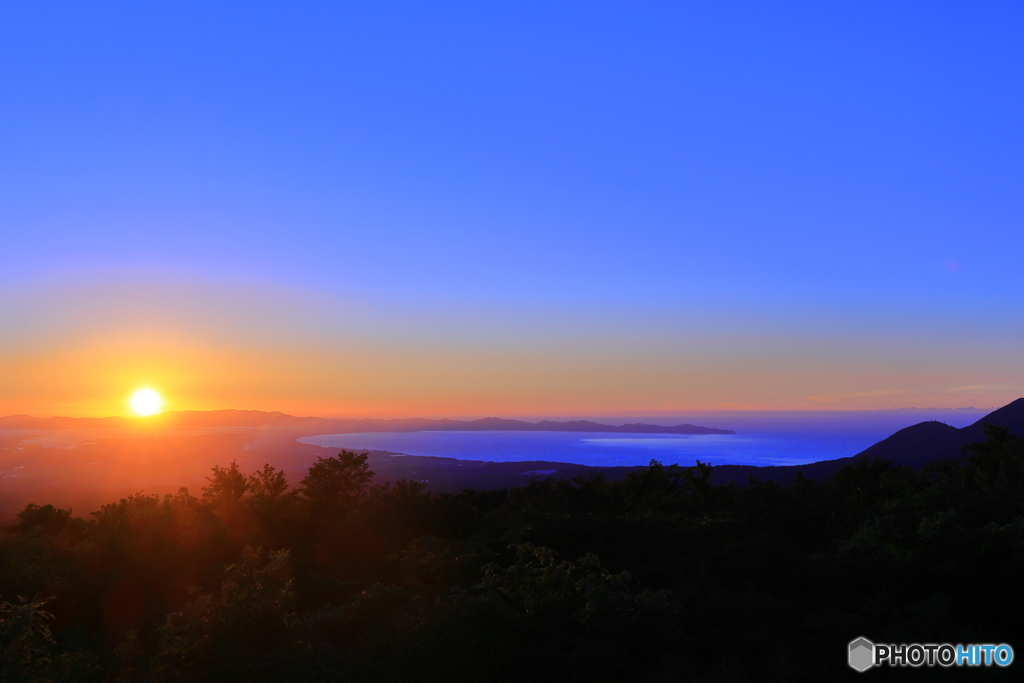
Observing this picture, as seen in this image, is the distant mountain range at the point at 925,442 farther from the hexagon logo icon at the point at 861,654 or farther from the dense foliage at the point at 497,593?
the hexagon logo icon at the point at 861,654

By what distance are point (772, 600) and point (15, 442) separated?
158495 mm

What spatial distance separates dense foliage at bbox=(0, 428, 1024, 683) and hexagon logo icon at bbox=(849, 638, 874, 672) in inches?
5.3

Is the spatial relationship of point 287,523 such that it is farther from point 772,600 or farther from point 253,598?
point 772,600

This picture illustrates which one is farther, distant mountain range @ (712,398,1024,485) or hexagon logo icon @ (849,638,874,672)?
distant mountain range @ (712,398,1024,485)

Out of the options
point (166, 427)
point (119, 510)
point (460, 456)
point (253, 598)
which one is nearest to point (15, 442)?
point (166, 427)

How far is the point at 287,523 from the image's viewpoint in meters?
16.9

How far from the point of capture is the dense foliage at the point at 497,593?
7176 millimetres

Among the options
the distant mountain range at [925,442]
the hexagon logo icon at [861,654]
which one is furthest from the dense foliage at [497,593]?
the distant mountain range at [925,442]

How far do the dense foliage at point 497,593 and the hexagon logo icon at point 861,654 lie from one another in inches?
5.3

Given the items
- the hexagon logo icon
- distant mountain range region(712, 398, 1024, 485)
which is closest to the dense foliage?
the hexagon logo icon

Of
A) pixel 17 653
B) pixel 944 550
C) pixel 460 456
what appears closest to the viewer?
pixel 17 653

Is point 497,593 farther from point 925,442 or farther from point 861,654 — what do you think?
Answer: point 925,442

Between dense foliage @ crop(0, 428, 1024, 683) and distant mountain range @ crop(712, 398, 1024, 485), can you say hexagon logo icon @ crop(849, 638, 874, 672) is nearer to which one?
dense foliage @ crop(0, 428, 1024, 683)

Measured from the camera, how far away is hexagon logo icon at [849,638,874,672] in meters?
7.18
